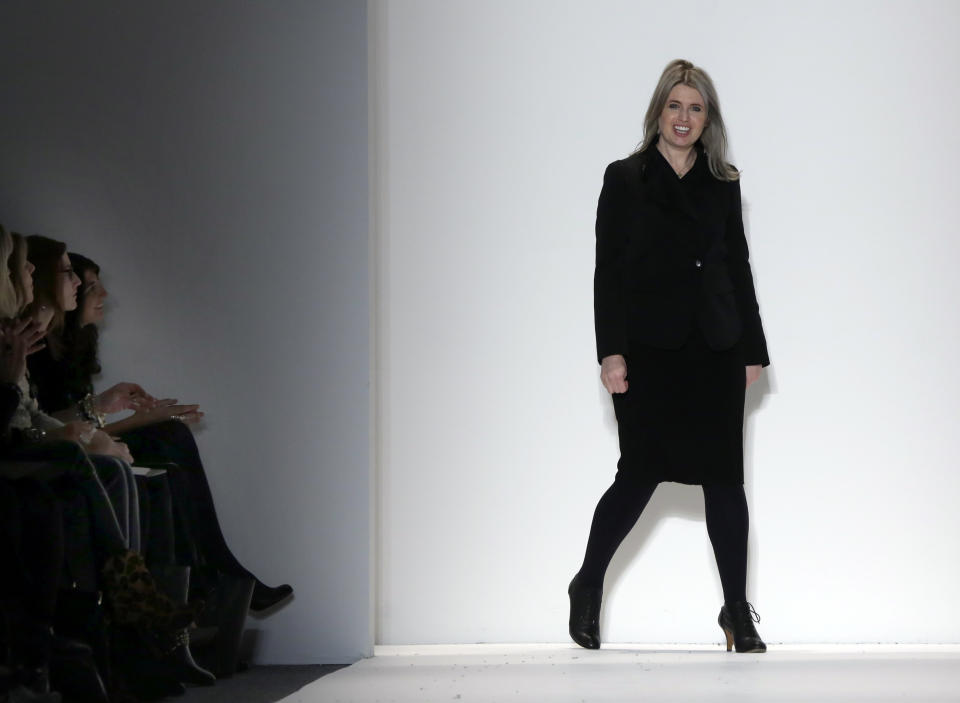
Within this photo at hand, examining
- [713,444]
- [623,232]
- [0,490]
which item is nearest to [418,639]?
[713,444]

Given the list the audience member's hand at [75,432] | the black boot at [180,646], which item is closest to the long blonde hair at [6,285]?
the audience member's hand at [75,432]

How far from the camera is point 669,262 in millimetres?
3363

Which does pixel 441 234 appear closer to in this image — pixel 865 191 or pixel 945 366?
pixel 865 191

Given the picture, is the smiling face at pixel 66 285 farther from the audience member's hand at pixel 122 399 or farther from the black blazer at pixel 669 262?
the black blazer at pixel 669 262

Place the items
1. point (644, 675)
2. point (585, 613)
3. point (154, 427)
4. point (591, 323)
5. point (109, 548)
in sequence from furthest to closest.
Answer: point (591, 323)
point (585, 613)
point (154, 427)
point (644, 675)
point (109, 548)

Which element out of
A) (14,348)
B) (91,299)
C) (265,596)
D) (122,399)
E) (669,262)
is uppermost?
(669,262)

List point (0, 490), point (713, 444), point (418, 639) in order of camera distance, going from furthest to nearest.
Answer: point (418, 639), point (713, 444), point (0, 490)

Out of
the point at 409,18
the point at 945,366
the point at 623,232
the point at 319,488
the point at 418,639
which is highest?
the point at 409,18

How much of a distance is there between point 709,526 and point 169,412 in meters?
1.41

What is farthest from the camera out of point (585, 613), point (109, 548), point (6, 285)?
point (585, 613)

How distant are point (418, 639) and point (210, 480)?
2.61ft

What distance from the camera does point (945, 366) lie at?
3.78 m

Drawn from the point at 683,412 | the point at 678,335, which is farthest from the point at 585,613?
the point at 678,335

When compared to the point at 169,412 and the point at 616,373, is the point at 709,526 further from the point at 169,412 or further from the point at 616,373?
the point at 169,412
